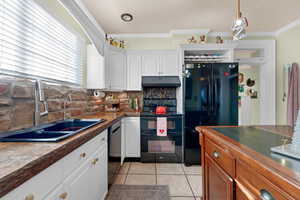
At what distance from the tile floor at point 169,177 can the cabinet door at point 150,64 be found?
5.87 ft

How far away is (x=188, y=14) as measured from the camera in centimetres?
255

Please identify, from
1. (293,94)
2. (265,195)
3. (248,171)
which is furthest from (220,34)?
(265,195)

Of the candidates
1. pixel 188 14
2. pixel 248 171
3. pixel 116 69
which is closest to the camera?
pixel 248 171

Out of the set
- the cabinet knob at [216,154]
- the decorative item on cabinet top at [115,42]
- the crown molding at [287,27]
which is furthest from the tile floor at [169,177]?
the crown molding at [287,27]

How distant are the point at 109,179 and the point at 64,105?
3.64 ft

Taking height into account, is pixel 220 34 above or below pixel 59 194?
above

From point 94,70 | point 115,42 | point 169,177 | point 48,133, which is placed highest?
point 115,42

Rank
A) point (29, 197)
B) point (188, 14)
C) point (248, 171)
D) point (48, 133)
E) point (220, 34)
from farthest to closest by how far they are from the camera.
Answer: point (220, 34) → point (188, 14) → point (48, 133) → point (248, 171) → point (29, 197)

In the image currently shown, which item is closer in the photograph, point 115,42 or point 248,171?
point 248,171

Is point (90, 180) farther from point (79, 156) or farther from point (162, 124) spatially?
point (162, 124)

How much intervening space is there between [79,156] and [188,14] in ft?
8.69

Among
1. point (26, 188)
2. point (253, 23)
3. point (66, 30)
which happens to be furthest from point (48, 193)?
point (253, 23)

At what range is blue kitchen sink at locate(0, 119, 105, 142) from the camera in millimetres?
980

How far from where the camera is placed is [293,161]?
63 cm
